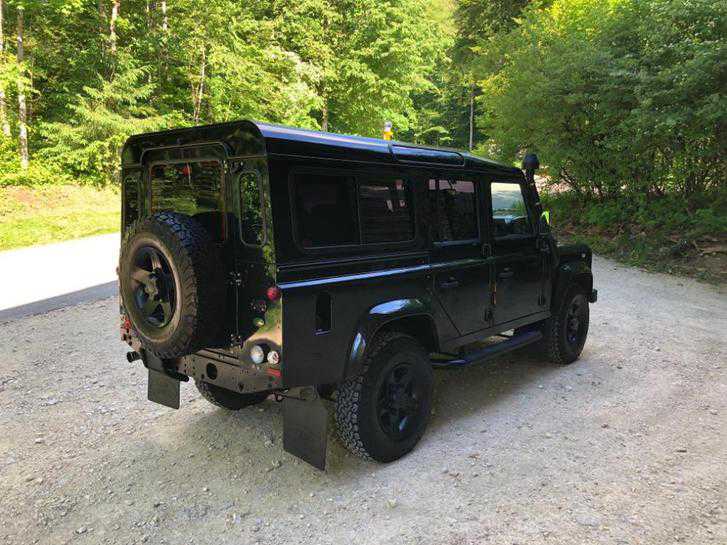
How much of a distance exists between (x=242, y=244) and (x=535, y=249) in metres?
2.98

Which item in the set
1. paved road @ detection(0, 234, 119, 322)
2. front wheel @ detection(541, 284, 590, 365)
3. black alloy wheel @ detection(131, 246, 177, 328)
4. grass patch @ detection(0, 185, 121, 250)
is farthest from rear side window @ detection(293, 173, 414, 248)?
grass patch @ detection(0, 185, 121, 250)

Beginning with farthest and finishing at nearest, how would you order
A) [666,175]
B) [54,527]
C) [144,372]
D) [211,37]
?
1. [211,37]
2. [666,175]
3. [144,372]
4. [54,527]

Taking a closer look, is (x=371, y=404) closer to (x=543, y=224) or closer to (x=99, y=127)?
(x=543, y=224)

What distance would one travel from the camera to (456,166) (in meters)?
4.09

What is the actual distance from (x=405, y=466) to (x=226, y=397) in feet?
5.17

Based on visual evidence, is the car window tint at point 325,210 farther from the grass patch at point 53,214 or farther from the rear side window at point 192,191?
the grass patch at point 53,214

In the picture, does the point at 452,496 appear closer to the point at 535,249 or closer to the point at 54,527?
the point at 54,527

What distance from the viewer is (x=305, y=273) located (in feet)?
9.61

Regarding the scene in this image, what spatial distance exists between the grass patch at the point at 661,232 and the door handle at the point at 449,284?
8384 mm

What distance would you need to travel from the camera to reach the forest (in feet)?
35.0

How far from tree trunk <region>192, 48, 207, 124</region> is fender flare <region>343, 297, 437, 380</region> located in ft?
61.8

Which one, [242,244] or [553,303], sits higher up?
[242,244]

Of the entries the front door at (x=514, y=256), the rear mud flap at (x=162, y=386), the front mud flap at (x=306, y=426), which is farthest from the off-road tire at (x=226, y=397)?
the front door at (x=514, y=256)

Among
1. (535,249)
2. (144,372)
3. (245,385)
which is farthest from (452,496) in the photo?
(144,372)
